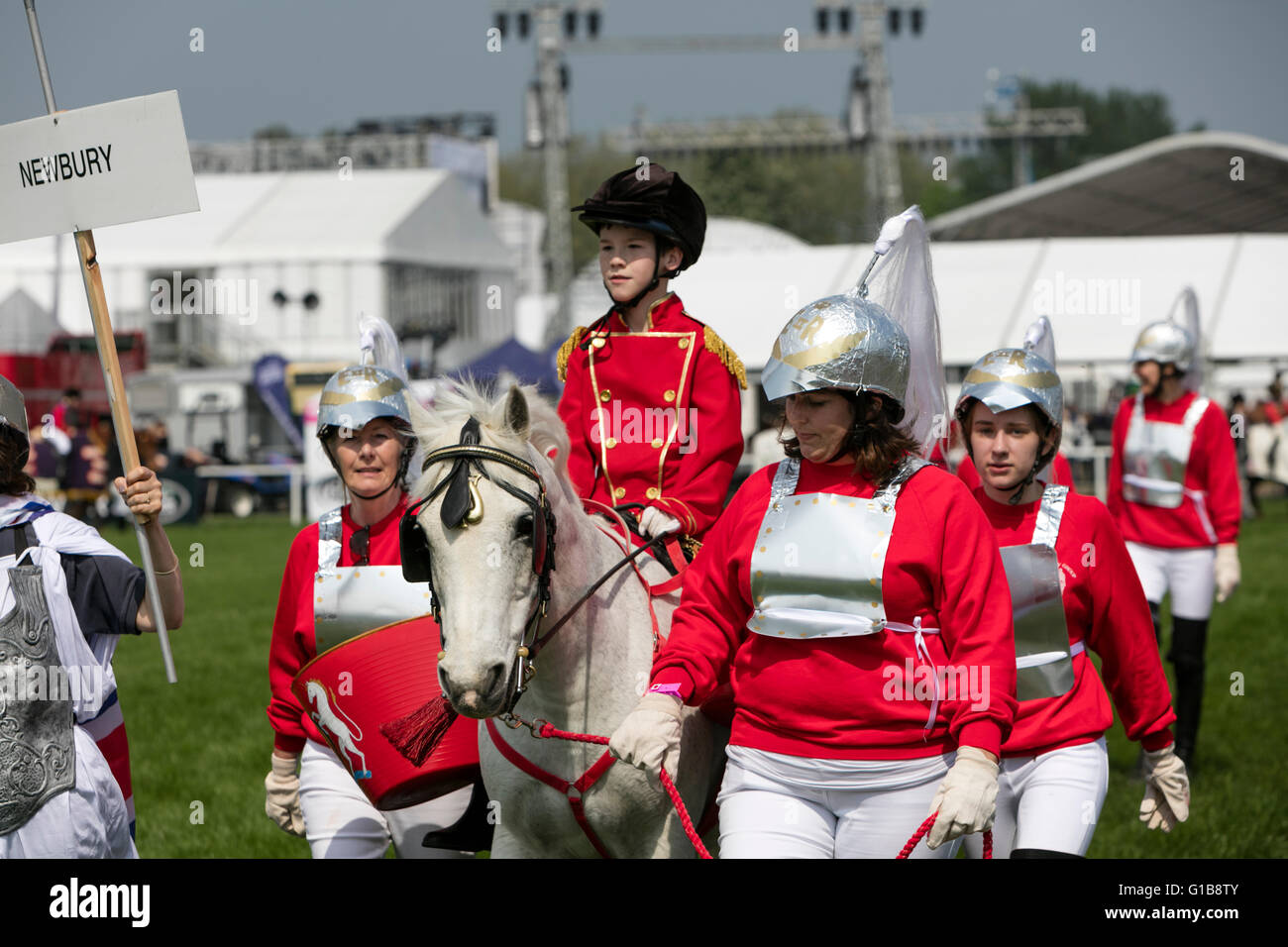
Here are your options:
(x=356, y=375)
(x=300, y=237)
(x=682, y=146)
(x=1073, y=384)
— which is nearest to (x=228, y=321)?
(x=300, y=237)

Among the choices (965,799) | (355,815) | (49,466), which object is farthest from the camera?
(49,466)

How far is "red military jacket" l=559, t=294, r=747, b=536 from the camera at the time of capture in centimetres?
534

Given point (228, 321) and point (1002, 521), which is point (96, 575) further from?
point (228, 321)

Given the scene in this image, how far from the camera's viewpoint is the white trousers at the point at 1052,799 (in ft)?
14.4

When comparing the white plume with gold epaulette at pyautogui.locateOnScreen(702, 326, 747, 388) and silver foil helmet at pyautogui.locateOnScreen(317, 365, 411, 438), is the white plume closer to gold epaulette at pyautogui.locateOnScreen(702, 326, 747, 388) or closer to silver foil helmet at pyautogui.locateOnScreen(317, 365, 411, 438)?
gold epaulette at pyautogui.locateOnScreen(702, 326, 747, 388)

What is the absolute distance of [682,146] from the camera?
2201 inches

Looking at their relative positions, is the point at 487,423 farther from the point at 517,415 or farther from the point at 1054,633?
the point at 1054,633

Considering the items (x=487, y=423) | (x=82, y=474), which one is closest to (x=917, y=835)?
(x=487, y=423)

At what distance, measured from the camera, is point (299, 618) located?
17.1 feet

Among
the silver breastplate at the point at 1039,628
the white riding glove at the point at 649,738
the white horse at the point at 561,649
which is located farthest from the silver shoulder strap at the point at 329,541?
the silver breastplate at the point at 1039,628

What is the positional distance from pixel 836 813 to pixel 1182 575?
5.46 meters

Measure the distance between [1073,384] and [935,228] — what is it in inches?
256
